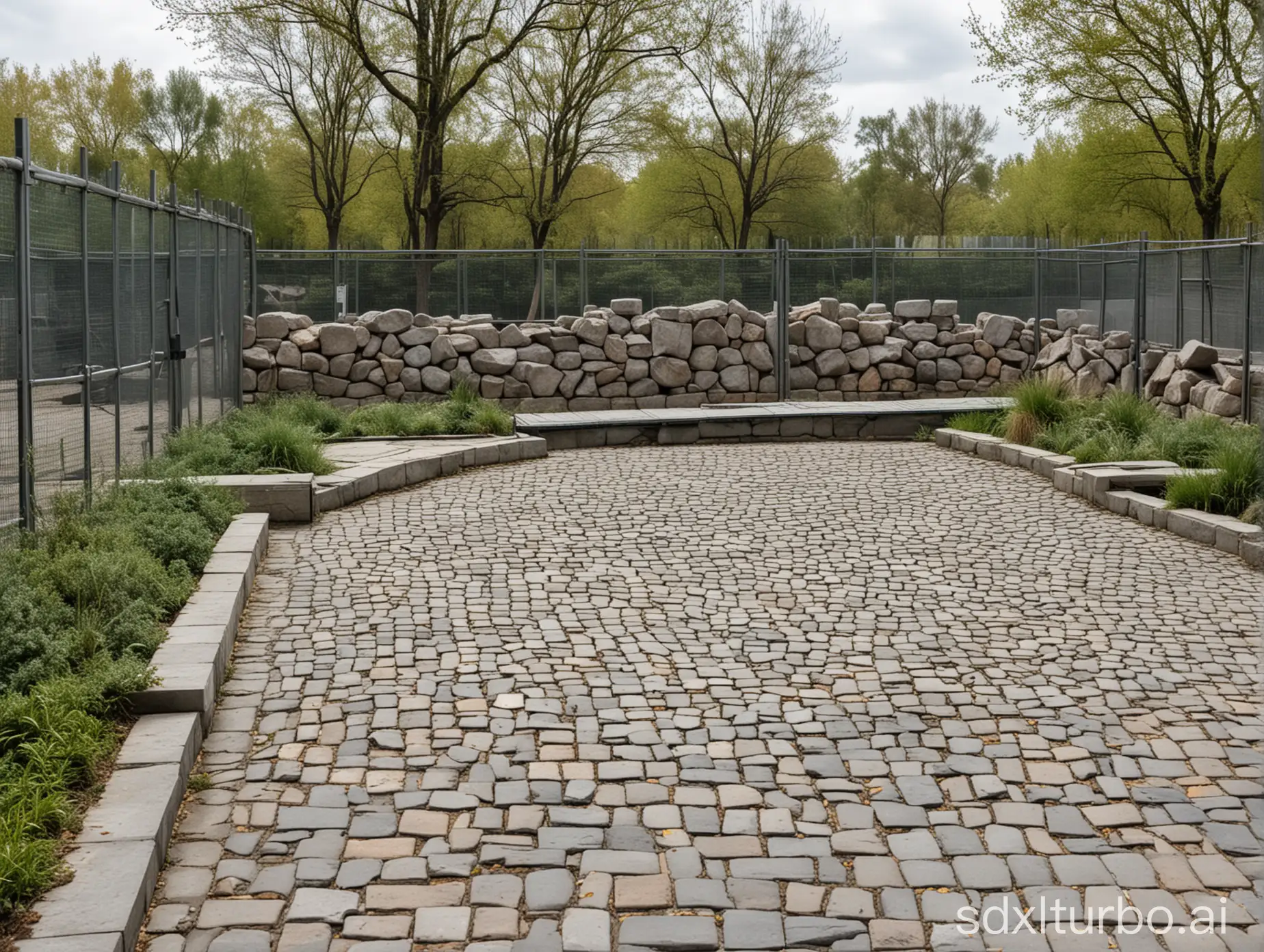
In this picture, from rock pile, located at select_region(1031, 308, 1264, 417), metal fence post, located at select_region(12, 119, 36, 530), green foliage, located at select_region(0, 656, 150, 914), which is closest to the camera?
green foliage, located at select_region(0, 656, 150, 914)

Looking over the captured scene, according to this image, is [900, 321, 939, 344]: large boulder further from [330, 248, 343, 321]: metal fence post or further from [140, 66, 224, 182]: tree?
[140, 66, 224, 182]: tree

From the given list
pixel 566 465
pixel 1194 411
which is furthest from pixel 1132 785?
pixel 1194 411

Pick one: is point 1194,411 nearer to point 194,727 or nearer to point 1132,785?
point 1132,785

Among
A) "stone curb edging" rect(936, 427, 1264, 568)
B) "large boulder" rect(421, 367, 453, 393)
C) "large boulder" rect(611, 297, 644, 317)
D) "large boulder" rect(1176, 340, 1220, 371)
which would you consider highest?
"large boulder" rect(611, 297, 644, 317)

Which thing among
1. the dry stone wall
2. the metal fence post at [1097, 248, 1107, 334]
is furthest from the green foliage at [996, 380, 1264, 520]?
the dry stone wall

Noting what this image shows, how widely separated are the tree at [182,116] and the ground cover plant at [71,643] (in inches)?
1999

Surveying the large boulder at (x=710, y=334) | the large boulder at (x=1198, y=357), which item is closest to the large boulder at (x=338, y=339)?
the large boulder at (x=710, y=334)

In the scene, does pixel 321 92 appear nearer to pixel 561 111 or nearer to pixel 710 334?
pixel 561 111

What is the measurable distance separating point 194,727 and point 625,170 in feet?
127

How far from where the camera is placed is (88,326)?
9.23 m

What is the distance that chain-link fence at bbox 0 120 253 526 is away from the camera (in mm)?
7711

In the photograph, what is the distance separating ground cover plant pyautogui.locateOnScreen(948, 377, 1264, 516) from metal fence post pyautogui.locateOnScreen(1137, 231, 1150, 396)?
227 cm

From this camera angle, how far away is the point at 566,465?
14383 millimetres

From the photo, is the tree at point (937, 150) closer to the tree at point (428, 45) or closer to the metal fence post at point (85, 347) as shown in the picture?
the tree at point (428, 45)
